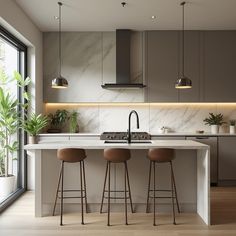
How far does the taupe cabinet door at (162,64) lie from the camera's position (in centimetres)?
596

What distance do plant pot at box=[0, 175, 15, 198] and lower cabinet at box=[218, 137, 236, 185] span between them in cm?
373

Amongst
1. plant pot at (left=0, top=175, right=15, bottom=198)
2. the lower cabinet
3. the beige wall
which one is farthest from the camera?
the lower cabinet

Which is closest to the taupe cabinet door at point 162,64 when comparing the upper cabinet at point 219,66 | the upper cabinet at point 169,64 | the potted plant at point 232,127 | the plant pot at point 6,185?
the upper cabinet at point 169,64

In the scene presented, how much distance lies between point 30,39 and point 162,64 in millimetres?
2549

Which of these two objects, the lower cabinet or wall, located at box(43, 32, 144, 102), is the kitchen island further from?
wall, located at box(43, 32, 144, 102)

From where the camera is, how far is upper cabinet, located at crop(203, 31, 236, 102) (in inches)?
233

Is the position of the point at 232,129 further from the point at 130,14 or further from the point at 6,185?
the point at 6,185

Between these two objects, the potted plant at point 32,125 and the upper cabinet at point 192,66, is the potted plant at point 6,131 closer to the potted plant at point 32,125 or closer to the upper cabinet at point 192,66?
the potted plant at point 32,125

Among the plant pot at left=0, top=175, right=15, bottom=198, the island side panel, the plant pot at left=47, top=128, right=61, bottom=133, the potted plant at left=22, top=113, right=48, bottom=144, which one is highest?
the potted plant at left=22, top=113, right=48, bottom=144

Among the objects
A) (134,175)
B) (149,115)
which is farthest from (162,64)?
(134,175)

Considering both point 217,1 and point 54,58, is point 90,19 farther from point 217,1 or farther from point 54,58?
point 217,1

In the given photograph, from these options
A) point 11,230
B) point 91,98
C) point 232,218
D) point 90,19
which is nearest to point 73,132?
point 91,98

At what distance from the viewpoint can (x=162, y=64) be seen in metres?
5.98

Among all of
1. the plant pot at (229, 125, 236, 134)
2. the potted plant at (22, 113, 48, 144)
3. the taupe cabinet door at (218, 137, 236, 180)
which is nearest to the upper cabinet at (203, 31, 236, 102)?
the plant pot at (229, 125, 236, 134)
